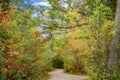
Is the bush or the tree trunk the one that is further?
the bush

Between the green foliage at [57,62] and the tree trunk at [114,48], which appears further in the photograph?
the green foliage at [57,62]

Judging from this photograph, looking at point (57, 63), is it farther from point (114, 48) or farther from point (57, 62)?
point (114, 48)

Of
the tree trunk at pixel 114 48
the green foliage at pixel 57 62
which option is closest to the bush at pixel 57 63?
the green foliage at pixel 57 62

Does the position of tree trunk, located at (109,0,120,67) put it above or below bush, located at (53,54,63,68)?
above

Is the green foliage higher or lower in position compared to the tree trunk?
lower

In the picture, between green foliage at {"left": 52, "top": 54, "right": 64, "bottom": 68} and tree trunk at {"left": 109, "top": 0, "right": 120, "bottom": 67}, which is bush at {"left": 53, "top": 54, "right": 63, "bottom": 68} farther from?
tree trunk at {"left": 109, "top": 0, "right": 120, "bottom": 67}

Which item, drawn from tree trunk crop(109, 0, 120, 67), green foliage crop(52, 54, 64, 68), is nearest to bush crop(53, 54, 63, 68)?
green foliage crop(52, 54, 64, 68)

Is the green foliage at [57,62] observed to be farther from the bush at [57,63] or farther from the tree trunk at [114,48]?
the tree trunk at [114,48]

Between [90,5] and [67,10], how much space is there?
1.84 m

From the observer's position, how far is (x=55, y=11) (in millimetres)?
15742

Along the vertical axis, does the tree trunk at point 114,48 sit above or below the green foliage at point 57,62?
above

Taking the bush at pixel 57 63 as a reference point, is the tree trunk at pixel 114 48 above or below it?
above

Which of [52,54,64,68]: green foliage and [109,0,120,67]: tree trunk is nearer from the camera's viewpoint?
[109,0,120,67]: tree trunk

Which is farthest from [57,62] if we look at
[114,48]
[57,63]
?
[114,48]
